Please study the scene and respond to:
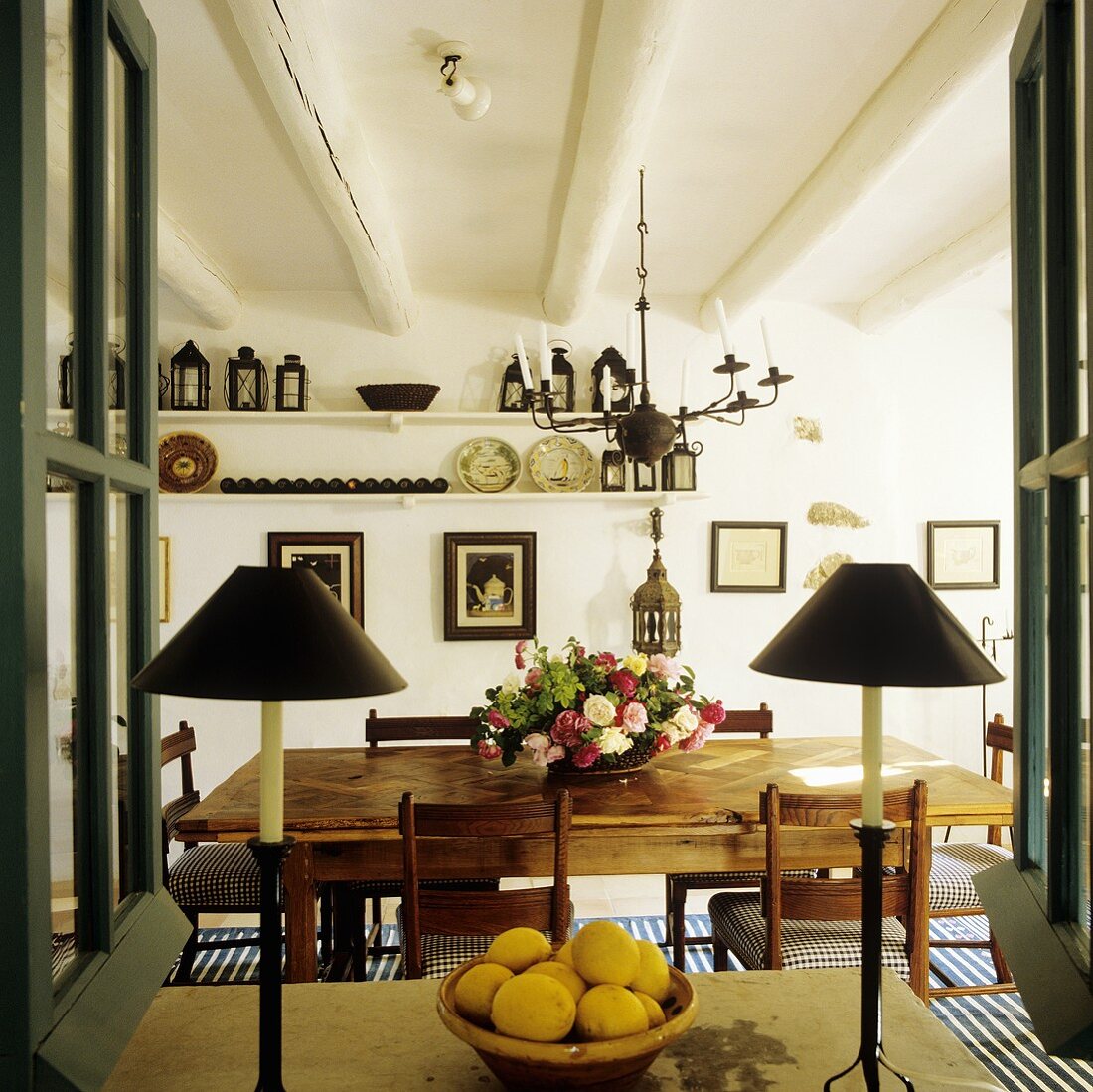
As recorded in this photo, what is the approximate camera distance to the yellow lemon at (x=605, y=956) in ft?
3.26

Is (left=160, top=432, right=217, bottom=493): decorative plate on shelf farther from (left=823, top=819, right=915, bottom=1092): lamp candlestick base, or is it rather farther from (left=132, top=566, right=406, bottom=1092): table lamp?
(left=823, top=819, right=915, bottom=1092): lamp candlestick base

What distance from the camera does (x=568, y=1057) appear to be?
3.00 feet

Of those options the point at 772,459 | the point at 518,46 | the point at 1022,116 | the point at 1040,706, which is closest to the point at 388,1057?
the point at 1040,706

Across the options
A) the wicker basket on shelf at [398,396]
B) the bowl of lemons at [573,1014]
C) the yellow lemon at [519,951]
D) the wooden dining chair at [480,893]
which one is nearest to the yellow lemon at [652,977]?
the bowl of lemons at [573,1014]

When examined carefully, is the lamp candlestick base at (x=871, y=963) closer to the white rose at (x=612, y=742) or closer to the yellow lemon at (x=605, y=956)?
the yellow lemon at (x=605, y=956)

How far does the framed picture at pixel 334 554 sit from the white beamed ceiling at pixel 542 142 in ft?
3.76

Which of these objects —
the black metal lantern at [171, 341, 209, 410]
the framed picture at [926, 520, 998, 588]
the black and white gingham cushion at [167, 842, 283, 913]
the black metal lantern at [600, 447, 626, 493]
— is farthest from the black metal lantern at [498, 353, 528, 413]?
the black and white gingham cushion at [167, 842, 283, 913]

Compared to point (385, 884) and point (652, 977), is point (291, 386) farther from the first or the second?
point (652, 977)

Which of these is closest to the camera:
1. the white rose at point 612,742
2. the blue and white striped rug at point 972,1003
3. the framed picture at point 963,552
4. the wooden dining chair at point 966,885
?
the blue and white striped rug at point 972,1003

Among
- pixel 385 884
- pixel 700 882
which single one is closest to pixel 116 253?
pixel 385 884

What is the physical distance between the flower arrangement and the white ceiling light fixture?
1520 millimetres

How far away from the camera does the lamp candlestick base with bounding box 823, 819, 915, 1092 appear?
3.21ft

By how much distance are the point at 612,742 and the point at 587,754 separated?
0.28 feet

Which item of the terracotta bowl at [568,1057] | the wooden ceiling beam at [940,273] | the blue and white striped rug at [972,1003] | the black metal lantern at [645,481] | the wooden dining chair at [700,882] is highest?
the wooden ceiling beam at [940,273]
